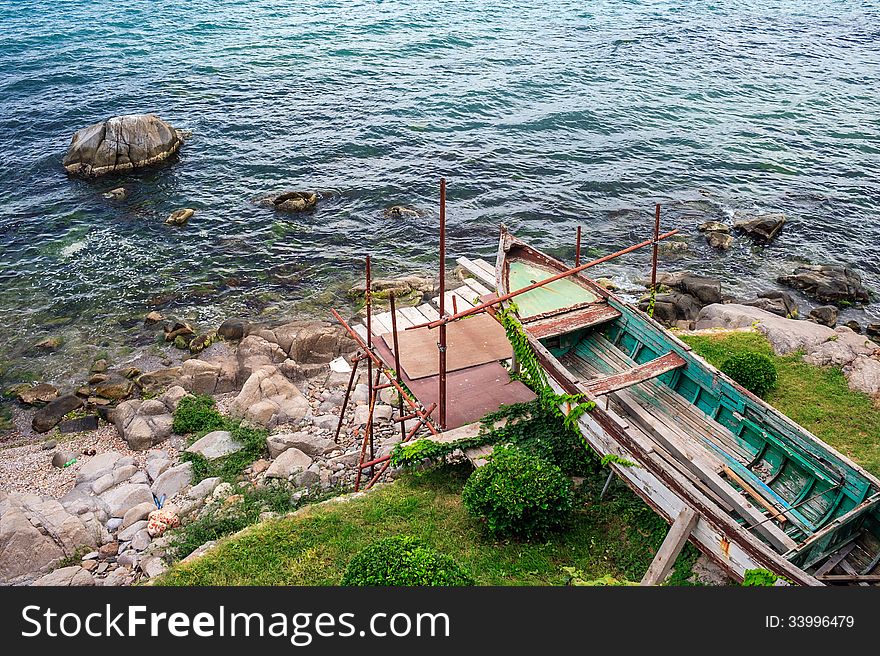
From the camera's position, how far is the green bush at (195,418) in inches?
776

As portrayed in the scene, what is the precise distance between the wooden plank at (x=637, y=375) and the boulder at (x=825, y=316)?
39.2 ft

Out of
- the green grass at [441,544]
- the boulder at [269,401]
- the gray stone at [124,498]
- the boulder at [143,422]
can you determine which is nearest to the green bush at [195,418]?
the boulder at [143,422]

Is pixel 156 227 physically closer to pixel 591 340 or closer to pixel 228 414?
pixel 228 414

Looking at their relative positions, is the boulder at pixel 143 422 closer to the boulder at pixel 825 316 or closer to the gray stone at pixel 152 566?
the gray stone at pixel 152 566

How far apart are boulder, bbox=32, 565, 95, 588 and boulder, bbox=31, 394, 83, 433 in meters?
6.80

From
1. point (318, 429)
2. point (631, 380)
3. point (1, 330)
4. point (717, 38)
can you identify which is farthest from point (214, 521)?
point (717, 38)

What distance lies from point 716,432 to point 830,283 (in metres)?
15.3

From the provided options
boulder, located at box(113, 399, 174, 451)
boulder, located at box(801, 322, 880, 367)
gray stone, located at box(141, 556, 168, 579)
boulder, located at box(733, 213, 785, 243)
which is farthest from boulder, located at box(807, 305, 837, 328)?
gray stone, located at box(141, 556, 168, 579)

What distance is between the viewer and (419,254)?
2898cm

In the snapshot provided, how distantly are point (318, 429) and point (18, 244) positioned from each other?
18.5 metres

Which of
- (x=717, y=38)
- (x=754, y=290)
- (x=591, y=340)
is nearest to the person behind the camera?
(x=591, y=340)

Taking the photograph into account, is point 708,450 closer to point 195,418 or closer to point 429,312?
point 429,312

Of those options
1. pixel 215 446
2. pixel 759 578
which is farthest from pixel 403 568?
pixel 215 446

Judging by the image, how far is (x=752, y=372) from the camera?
56.4 ft
